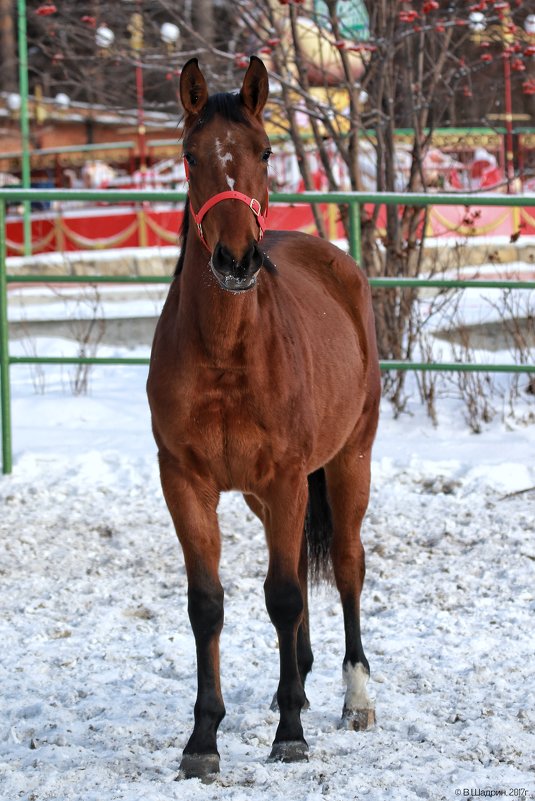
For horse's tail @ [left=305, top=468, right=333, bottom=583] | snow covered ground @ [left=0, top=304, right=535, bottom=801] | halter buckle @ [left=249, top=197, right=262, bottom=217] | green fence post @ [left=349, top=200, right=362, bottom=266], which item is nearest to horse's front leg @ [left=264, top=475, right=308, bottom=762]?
snow covered ground @ [left=0, top=304, right=535, bottom=801]

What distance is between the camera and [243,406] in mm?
2996

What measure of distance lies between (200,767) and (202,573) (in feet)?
1.75

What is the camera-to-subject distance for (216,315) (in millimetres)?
2982

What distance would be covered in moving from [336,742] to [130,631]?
129cm

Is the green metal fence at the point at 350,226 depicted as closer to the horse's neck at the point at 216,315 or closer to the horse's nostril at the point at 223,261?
the horse's neck at the point at 216,315

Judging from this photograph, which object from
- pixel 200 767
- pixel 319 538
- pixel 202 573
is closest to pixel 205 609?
pixel 202 573

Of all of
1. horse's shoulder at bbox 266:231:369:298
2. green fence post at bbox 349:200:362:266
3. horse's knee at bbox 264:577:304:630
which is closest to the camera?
horse's knee at bbox 264:577:304:630

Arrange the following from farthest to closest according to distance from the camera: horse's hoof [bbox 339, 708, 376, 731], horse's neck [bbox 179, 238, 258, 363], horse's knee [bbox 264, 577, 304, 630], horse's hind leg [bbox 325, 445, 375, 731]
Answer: horse's hind leg [bbox 325, 445, 375, 731]
horse's hoof [bbox 339, 708, 376, 731]
horse's knee [bbox 264, 577, 304, 630]
horse's neck [bbox 179, 238, 258, 363]

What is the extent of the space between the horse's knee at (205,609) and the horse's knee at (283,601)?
0.49 ft

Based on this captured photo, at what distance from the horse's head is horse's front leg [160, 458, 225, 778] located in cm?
71

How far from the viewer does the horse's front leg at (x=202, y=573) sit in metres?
3.08

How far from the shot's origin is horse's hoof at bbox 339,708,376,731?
130 inches

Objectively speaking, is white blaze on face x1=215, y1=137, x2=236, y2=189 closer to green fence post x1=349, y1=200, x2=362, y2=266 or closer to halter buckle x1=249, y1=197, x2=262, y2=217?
halter buckle x1=249, y1=197, x2=262, y2=217

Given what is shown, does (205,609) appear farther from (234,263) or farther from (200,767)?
(234,263)
